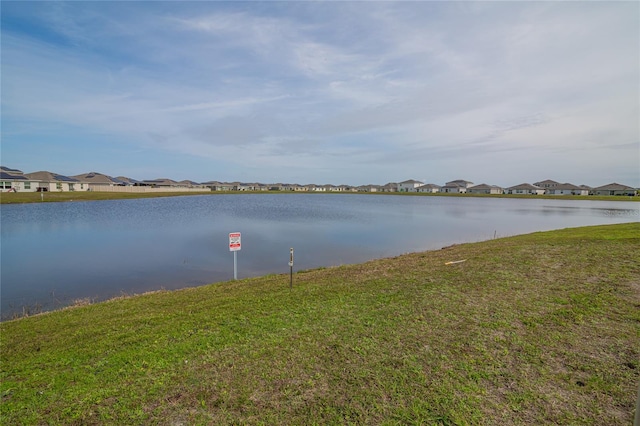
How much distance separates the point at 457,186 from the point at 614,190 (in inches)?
2266

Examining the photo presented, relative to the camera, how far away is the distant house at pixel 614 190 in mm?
123287

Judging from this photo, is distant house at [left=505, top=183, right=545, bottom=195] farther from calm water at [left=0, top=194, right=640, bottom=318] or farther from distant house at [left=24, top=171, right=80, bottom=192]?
distant house at [left=24, top=171, right=80, bottom=192]

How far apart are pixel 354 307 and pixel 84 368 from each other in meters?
4.83

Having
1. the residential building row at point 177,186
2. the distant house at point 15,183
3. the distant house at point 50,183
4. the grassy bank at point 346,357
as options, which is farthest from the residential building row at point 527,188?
the grassy bank at point 346,357

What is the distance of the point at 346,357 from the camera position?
15.9ft

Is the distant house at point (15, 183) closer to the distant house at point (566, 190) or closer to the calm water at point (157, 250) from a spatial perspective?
the calm water at point (157, 250)

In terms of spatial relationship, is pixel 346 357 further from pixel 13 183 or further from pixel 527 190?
pixel 527 190

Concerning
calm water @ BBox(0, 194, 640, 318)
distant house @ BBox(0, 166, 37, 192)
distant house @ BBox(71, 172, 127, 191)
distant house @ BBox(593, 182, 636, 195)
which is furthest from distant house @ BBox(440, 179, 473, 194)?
distant house @ BBox(0, 166, 37, 192)

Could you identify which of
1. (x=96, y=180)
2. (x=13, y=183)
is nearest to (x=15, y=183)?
(x=13, y=183)

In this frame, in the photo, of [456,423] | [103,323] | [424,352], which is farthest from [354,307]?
[103,323]

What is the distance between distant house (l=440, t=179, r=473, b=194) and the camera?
498 feet

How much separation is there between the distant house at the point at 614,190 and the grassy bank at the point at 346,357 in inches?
6261

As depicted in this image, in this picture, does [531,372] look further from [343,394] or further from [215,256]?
[215,256]

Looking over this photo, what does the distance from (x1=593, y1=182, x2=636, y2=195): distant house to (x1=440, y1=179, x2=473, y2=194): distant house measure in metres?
48.2
